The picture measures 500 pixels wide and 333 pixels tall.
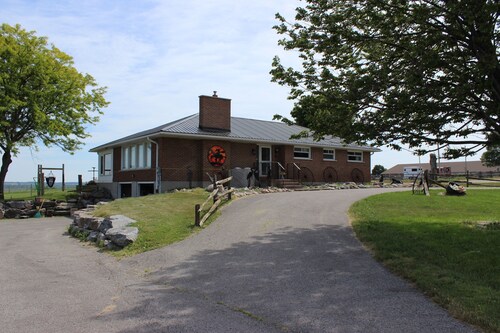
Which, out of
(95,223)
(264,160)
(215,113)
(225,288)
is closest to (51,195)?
(215,113)

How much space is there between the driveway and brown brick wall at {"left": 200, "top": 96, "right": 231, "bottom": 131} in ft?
43.2

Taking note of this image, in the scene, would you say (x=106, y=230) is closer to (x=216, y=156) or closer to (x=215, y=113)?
(x=216, y=156)

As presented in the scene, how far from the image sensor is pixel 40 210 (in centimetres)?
2373

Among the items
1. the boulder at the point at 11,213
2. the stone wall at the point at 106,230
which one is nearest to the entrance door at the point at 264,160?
the stone wall at the point at 106,230

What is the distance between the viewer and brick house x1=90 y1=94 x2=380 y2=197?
23198mm

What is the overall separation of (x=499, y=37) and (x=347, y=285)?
276 inches

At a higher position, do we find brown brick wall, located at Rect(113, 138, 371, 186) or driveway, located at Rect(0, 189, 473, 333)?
brown brick wall, located at Rect(113, 138, 371, 186)

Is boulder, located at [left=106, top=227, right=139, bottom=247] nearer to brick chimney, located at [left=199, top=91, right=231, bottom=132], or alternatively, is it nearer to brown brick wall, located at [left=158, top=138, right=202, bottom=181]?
brown brick wall, located at [left=158, top=138, right=202, bottom=181]

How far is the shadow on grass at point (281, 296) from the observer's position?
207 inches

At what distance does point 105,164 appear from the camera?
32.6 metres

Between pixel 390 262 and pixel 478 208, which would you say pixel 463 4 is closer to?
pixel 390 262

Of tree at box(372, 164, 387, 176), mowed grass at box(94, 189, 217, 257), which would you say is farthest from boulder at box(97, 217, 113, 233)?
tree at box(372, 164, 387, 176)

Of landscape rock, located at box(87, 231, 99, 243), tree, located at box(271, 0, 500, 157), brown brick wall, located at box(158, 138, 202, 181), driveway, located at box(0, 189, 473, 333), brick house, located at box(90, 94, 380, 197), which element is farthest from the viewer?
brick house, located at box(90, 94, 380, 197)

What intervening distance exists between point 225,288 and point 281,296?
1.09 m
